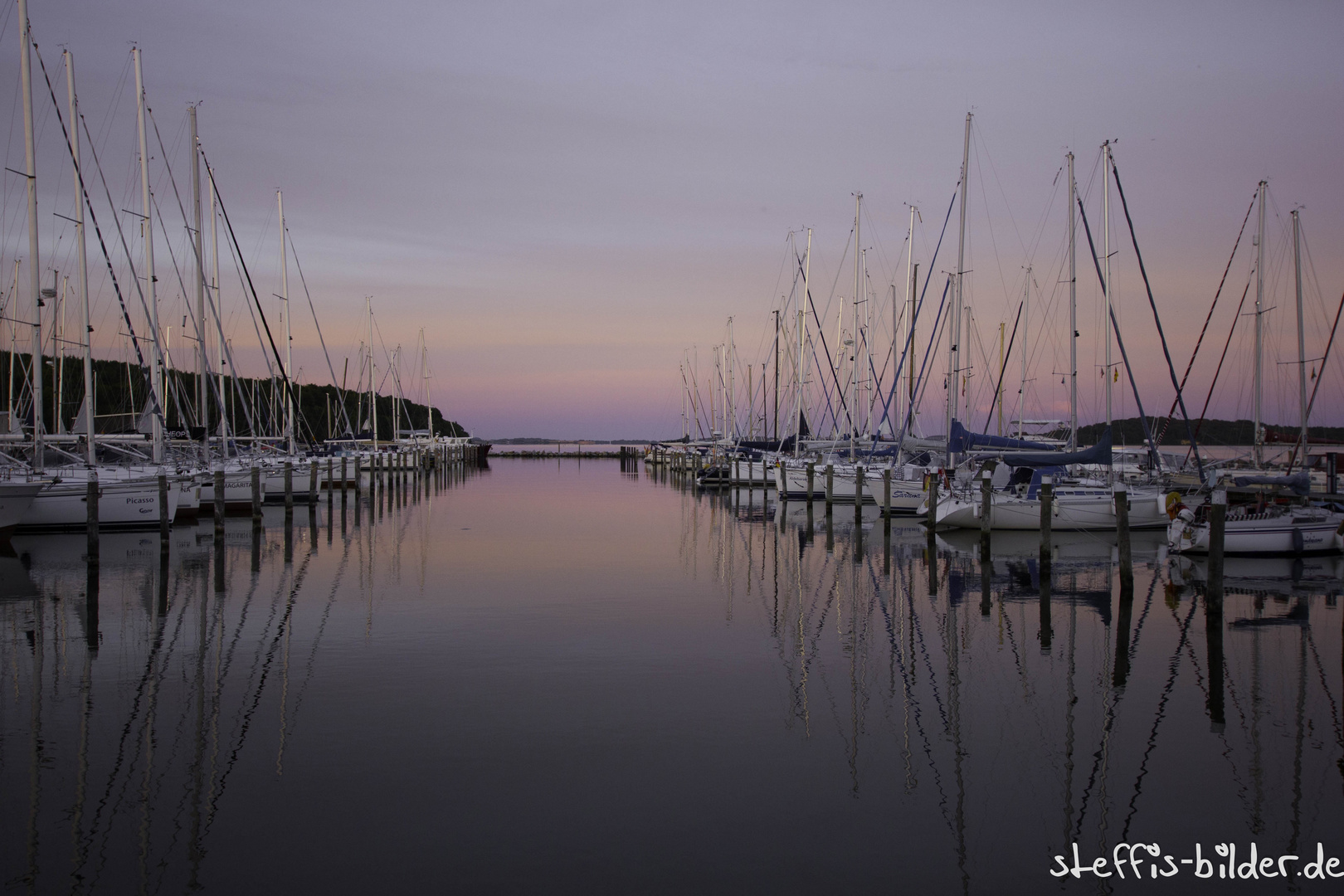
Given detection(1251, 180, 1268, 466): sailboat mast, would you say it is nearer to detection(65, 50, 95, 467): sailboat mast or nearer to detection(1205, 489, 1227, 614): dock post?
detection(1205, 489, 1227, 614): dock post

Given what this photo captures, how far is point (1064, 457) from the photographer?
26938 millimetres

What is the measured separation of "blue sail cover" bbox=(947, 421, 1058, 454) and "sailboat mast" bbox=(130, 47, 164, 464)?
23.0 m

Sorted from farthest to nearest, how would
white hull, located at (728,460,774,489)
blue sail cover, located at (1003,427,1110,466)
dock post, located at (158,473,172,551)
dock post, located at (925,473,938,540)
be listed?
white hull, located at (728,460,774,489), blue sail cover, located at (1003,427,1110,466), dock post, located at (925,473,938,540), dock post, located at (158,473,172,551)

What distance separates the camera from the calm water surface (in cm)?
720

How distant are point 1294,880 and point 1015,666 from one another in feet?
18.6

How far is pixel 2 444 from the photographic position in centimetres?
2717

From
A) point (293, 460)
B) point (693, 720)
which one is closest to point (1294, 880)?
point (693, 720)

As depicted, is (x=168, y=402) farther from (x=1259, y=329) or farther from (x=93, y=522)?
(x=1259, y=329)

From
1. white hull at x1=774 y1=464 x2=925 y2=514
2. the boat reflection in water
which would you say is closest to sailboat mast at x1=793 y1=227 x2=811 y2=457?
white hull at x1=774 y1=464 x2=925 y2=514

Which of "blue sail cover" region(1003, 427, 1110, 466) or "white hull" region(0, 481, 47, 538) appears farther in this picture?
"blue sail cover" region(1003, 427, 1110, 466)

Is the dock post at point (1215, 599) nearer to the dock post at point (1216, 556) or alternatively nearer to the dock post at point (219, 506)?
the dock post at point (1216, 556)

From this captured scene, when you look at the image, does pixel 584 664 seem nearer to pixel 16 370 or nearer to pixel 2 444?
pixel 2 444

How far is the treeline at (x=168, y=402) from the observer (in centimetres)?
3912

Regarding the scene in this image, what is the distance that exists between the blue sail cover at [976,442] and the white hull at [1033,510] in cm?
194
